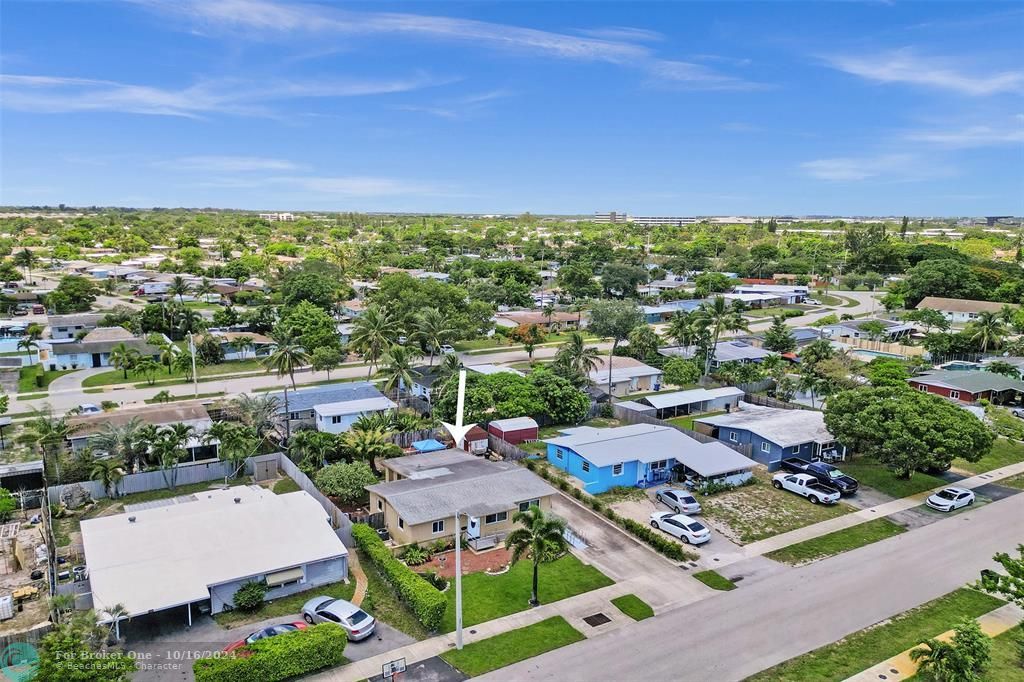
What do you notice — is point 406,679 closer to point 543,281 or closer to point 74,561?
point 74,561

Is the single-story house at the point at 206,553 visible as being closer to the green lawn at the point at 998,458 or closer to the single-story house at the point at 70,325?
the green lawn at the point at 998,458

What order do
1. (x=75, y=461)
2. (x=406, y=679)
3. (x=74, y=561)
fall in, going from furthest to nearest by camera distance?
(x=75, y=461), (x=74, y=561), (x=406, y=679)

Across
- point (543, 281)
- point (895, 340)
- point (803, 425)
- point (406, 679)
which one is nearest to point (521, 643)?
point (406, 679)

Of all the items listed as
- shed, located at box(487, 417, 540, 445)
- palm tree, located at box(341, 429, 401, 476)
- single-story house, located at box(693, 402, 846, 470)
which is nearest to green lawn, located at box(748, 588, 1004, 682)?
single-story house, located at box(693, 402, 846, 470)

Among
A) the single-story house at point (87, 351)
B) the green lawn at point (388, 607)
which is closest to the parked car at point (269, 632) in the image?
the green lawn at point (388, 607)

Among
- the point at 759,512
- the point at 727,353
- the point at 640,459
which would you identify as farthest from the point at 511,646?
the point at 727,353
